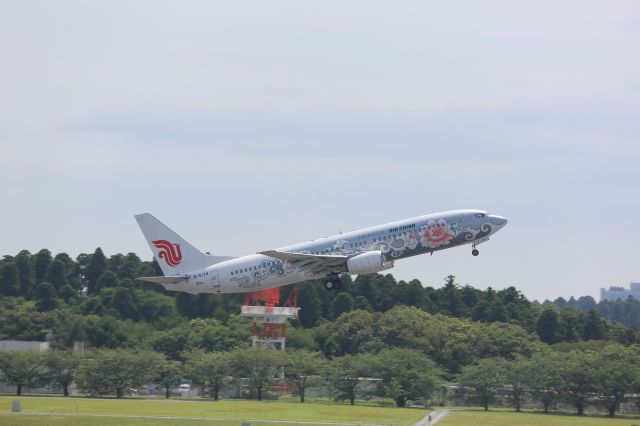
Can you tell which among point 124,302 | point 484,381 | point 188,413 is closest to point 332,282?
point 188,413

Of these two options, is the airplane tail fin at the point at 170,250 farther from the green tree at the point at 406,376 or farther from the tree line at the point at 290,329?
the tree line at the point at 290,329

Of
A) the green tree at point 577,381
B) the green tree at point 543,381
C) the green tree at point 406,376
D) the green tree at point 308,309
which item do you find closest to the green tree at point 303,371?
the green tree at point 406,376

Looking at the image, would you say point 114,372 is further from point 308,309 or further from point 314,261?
point 308,309

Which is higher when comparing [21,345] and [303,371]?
[21,345]

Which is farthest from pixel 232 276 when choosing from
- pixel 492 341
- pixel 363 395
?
pixel 492 341

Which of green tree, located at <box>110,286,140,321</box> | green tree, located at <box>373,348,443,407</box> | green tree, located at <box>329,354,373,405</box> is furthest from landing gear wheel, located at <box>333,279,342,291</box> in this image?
green tree, located at <box>110,286,140,321</box>

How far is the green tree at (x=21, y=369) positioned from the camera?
130 m

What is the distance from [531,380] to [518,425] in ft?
79.7

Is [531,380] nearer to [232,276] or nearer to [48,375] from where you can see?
[232,276]

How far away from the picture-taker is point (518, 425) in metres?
102

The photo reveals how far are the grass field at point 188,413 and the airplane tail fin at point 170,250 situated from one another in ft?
43.3

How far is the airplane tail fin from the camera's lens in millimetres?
97312

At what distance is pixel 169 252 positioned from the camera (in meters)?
98.8

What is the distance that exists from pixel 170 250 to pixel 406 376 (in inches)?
1574
